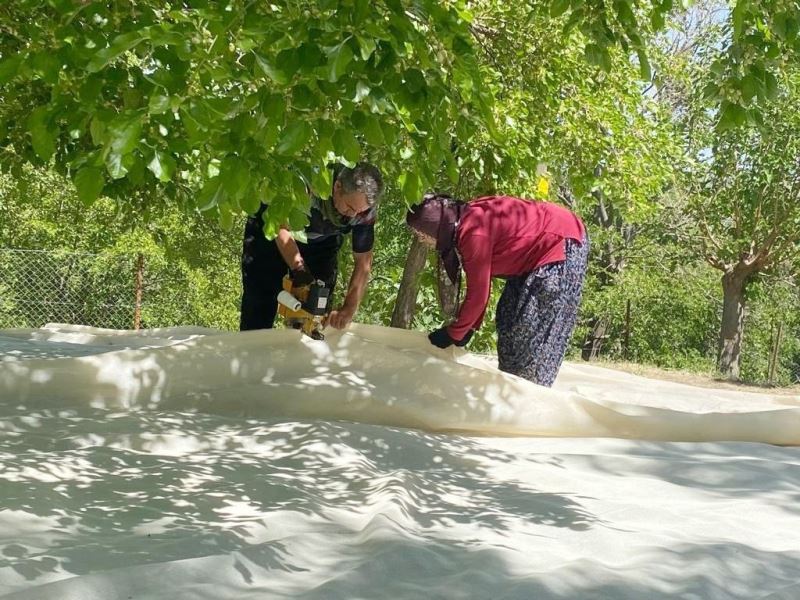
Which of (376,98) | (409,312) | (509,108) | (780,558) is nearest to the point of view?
(376,98)

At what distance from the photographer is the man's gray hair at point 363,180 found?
392 cm

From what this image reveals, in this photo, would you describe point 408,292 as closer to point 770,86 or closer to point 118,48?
point 770,86

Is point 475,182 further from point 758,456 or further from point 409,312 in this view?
point 758,456

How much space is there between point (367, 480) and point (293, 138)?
1.54 metres

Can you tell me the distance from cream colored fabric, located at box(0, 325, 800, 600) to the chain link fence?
22.5 feet

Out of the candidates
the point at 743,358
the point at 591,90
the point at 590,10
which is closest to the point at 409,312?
the point at 591,90

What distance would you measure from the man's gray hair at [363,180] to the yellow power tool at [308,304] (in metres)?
0.57

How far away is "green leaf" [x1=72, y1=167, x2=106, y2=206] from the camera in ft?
6.23

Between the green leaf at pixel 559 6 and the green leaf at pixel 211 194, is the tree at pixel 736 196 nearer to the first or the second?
the green leaf at pixel 559 6

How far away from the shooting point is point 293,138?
1874 millimetres

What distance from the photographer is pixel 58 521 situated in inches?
97.6

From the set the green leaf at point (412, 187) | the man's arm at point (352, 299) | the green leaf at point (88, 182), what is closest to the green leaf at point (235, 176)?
the green leaf at point (88, 182)

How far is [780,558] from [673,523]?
0.43 meters

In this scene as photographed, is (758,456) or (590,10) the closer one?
(590,10)
